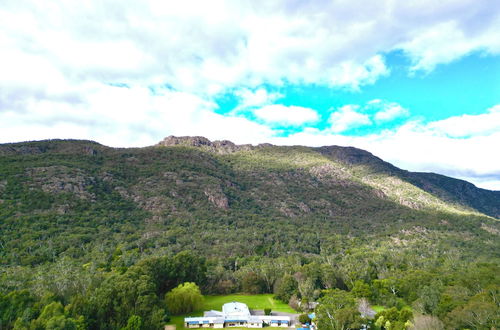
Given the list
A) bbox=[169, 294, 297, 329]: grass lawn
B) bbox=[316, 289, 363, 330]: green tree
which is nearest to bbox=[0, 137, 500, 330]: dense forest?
bbox=[316, 289, 363, 330]: green tree

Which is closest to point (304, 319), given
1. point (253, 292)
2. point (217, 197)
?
point (253, 292)

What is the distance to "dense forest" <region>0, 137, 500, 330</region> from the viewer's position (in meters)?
39.2

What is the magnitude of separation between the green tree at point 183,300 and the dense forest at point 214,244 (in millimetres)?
1212

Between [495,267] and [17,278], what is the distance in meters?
A: 85.6

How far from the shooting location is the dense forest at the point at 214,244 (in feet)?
129

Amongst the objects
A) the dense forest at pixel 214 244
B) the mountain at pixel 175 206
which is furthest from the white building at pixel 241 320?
the mountain at pixel 175 206

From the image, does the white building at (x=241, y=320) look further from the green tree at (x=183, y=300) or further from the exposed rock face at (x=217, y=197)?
the exposed rock face at (x=217, y=197)

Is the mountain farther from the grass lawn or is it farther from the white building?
the white building

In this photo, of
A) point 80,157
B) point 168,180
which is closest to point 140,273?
point 168,180

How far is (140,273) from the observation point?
4809 cm

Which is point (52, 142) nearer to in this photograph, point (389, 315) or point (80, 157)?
point (80, 157)

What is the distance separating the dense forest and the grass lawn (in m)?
2.02

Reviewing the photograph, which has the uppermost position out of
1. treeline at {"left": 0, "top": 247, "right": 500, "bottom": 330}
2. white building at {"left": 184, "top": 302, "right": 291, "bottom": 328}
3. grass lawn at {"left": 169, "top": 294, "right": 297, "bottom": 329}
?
treeline at {"left": 0, "top": 247, "right": 500, "bottom": 330}

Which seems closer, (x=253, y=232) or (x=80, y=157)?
(x=253, y=232)
